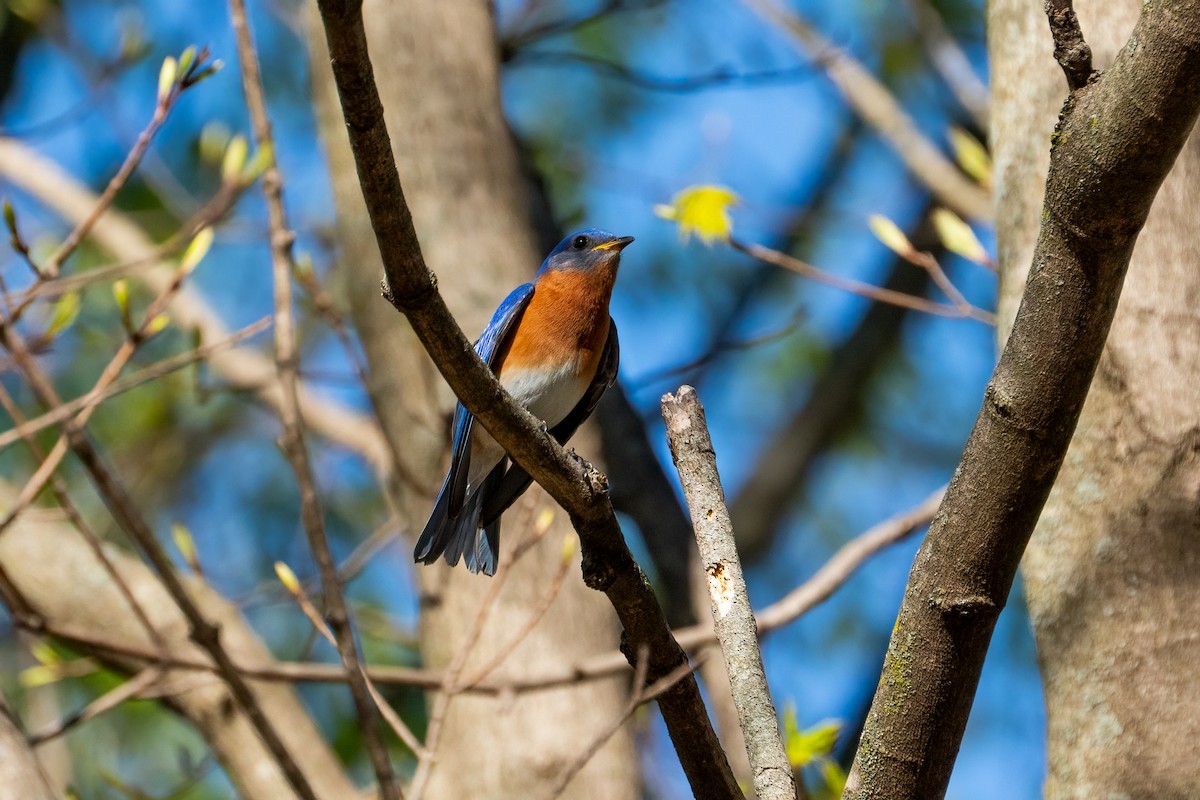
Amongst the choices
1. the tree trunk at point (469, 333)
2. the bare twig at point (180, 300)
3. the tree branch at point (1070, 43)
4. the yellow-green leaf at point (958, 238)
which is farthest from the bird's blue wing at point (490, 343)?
the bare twig at point (180, 300)

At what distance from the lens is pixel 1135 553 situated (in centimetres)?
312

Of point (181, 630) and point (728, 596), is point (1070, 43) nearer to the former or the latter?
point (728, 596)

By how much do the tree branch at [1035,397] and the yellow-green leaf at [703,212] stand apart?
2543 millimetres

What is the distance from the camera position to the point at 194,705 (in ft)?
17.4

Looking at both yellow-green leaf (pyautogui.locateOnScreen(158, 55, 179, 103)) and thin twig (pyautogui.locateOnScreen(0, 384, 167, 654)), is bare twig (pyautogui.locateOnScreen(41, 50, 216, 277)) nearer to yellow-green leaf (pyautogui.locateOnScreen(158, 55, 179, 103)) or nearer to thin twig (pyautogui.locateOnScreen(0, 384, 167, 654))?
yellow-green leaf (pyautogui.locateOnScreen(158, 55, 179, 103))

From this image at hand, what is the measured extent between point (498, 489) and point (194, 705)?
1893mm

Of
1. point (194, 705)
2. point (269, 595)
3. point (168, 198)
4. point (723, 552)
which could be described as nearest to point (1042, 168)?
point (723, 552)

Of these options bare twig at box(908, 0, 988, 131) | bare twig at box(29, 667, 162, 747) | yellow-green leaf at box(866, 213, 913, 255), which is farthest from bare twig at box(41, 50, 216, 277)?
bare twig at box(908, 0, 988, 131)

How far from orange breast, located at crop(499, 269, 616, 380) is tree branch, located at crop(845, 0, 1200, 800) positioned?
2447 mm

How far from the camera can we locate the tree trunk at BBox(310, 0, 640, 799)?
5.05 m

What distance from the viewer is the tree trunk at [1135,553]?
296 cm

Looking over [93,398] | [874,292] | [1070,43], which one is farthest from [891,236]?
[93,398]

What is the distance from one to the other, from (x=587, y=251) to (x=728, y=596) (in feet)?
8.85

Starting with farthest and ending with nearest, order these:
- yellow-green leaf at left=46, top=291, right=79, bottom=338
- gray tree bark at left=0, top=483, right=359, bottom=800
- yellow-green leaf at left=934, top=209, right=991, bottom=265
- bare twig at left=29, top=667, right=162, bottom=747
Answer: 1. gray tree bark at left=0, top=483, right=359, bottom=800
2. yellow-green leaf at left=934, top=209, right=991, bottom=265
3. yellow-green leaf at left=46, top=291, right=79, bottom=338
4. bare twig at left=29, top=667, right=162, bottom=747
